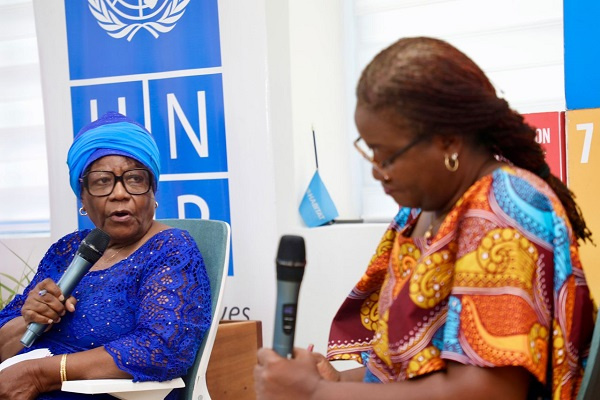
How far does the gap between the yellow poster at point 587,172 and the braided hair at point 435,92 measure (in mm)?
1491

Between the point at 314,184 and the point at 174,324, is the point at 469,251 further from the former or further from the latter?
the point at 314,184

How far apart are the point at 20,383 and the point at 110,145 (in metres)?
0.80

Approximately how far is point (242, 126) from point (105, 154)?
92 centimetres

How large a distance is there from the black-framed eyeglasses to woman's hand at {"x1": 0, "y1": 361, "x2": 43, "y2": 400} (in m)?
0.60

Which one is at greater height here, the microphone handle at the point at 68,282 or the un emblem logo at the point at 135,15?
the un emblem logo at the point at 135,15

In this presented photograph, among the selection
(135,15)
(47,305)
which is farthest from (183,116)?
(47,305)

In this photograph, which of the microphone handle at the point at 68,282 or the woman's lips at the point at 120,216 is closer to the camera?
the microphone handle at the point at 68,282

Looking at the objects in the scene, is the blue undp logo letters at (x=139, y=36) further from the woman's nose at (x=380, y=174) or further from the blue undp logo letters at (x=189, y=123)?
the woman's nose at (x=380, y=174)

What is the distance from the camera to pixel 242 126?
→ 348cm

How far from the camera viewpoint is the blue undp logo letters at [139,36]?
3535 mm

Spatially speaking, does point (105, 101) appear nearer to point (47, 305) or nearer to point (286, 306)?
point (47, 305)

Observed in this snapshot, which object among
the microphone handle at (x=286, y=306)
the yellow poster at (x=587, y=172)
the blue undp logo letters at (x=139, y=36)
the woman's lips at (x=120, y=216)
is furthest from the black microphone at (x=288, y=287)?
the blue undp logo letters at (x=139, y=36)

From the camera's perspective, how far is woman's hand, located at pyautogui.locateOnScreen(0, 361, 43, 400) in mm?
2414

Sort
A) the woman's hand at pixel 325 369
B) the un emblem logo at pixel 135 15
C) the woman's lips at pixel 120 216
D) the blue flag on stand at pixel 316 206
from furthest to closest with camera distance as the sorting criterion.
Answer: the un emblem logo at pixel 135 15
the blue flag on stand at pixel 316 206
the woman's lips at pixel 120 216
the woman's hand at pixel 325 369
